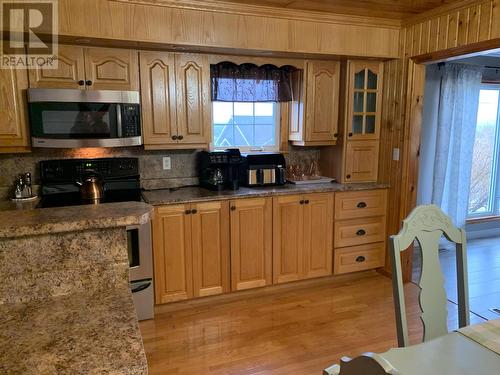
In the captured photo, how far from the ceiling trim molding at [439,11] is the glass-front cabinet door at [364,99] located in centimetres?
43

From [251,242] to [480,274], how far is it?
7.85 feet

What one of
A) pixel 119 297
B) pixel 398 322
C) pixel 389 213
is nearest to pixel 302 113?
pixel 389 213

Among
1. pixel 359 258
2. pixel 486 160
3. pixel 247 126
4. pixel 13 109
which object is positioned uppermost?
pixel 13 109

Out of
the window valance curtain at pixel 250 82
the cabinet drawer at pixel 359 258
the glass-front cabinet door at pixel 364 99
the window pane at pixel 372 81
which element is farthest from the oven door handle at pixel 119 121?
the window pane at pixel 372 81

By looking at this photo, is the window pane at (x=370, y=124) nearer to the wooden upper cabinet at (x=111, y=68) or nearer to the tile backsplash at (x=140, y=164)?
the tile backsplash at (x=140, y=164)

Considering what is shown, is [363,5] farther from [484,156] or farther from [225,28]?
[484,156]

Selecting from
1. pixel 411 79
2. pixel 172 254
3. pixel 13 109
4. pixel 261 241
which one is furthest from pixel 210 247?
pixel 411 79

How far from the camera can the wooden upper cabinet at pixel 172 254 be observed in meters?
2.94

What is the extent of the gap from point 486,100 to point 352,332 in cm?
368

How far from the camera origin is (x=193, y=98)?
3.15m

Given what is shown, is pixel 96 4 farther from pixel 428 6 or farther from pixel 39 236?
pixel 428 6

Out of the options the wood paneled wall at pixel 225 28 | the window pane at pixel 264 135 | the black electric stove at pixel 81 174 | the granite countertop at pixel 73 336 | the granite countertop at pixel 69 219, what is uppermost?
the wood paneled wall at pixel 225 28

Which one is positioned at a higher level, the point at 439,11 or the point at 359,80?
the point at 439,11

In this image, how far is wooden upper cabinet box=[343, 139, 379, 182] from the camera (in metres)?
3.65
